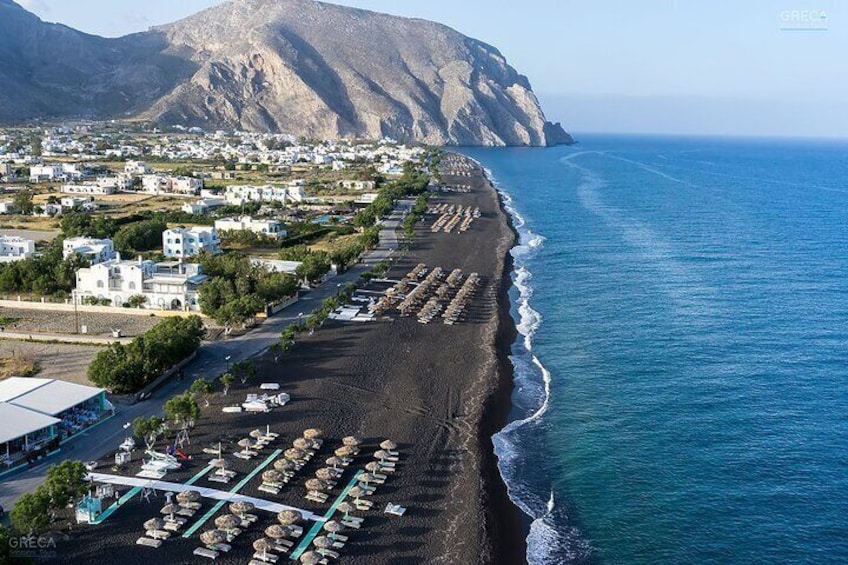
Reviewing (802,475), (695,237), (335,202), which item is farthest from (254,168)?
(802,475)

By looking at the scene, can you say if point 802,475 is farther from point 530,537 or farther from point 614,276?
point 614,276

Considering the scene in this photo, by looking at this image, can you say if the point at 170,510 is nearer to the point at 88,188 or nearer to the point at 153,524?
the point at 153,524

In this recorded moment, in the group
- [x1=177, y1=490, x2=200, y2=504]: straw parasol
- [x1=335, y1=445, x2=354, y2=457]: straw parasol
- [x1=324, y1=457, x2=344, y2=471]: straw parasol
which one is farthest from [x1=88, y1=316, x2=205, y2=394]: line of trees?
[x1=324, y1=457, x2=344, y2=471]: straw parasol

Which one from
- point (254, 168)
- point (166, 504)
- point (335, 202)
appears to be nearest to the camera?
point (166, 504)

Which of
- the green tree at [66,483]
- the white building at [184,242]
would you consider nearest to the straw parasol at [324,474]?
the green tree at [66,483]

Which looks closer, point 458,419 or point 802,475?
point 802,475

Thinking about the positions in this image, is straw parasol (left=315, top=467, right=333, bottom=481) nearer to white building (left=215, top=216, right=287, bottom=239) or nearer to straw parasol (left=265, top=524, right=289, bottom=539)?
straw parasol (left=265, top=524, right=289, bottom=539)

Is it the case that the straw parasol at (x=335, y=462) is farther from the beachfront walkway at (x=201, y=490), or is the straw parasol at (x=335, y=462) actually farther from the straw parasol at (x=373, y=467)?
the beachfront walkway at (x=201, y=490)
